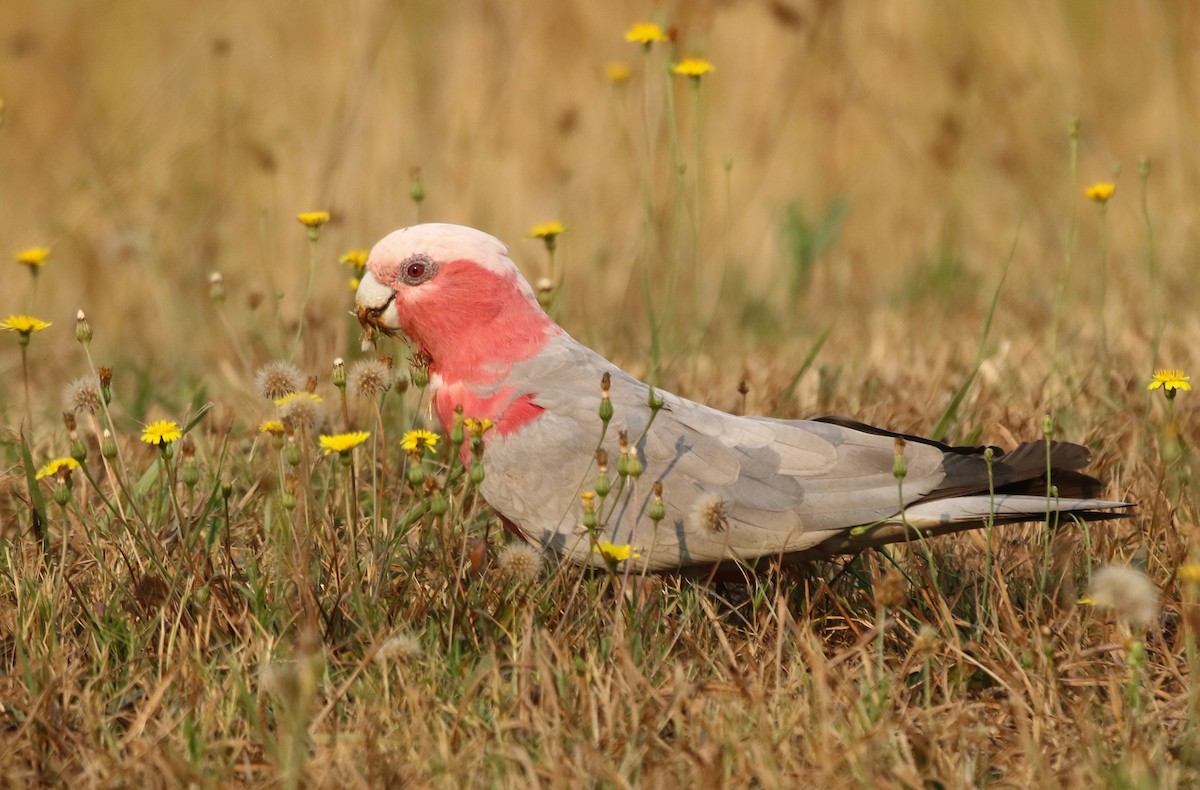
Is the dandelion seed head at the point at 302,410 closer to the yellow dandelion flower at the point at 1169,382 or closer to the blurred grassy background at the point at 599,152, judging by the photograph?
the yellow dandelion flower at the point at 1169,382

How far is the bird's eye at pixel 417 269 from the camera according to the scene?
2979mm

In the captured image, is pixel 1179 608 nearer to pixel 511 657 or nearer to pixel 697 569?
pixel 697 569

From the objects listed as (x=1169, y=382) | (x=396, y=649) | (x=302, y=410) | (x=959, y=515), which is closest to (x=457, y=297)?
(x=302, y=410)

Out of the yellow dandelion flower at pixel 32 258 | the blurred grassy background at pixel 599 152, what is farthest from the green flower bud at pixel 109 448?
the blurred grassy background at pixel 599 152

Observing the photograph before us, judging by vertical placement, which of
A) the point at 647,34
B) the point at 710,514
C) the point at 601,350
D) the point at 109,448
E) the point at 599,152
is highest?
the point at 647,34

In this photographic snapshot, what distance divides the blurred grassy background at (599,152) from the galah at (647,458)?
90.7 inches

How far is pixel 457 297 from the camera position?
117 inches

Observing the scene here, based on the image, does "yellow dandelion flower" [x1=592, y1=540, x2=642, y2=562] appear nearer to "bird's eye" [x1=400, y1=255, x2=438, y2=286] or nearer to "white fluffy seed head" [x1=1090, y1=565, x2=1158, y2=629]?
"white fluffy seed head" [x1=1090, y1=565, x2=1158, y2=629]

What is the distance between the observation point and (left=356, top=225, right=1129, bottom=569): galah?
2582 mm

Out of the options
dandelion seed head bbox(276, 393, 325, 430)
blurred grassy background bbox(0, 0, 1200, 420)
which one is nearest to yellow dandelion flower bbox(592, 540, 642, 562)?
dandelion seed head bbox(276, 393, 325, 430)

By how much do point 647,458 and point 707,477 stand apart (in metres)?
0.13

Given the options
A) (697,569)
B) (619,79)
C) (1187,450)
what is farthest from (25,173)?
(1187,450)

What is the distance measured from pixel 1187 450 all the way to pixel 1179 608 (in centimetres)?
61

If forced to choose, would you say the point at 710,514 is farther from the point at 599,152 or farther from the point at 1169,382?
the point at 599,152
